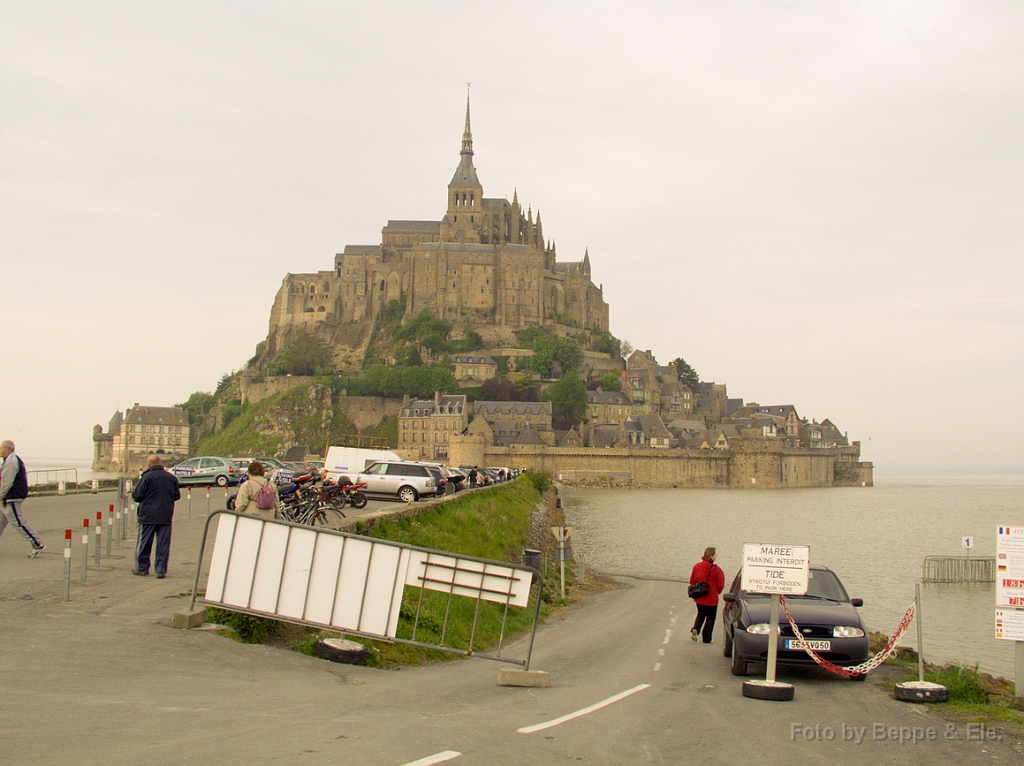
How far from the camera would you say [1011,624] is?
10.5 meters

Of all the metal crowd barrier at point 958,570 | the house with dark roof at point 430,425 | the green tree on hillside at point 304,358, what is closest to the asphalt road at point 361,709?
the metal crowd barrier at point 958,570

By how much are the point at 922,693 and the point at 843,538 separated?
44171 mm

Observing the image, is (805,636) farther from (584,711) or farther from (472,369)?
(472,369)

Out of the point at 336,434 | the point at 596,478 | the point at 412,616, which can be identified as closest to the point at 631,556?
the point at 412,616

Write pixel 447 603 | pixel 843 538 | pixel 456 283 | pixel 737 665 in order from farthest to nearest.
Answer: pixel 456 283 < pixel 843 538 < pixel 447 603 < pixel 737 665

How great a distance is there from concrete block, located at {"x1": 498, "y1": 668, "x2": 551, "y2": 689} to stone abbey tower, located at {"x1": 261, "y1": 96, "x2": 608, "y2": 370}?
11634 centimetres

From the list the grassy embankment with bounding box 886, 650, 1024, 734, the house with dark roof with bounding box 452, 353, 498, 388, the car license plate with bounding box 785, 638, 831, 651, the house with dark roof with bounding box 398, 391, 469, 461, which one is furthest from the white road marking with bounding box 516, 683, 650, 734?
the house with dark roof with bounding box 452, 353, 498, 388

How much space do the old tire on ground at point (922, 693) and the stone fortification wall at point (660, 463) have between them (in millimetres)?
91537

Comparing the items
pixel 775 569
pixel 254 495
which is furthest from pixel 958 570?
pixel 254 495

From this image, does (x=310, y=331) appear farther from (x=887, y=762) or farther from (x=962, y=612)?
(x=887, y=762)

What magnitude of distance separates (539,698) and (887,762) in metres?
3.43

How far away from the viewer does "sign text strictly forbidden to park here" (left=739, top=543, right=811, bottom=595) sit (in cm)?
1032

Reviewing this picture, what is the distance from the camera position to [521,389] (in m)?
118

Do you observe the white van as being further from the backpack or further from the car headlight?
the car headlight
